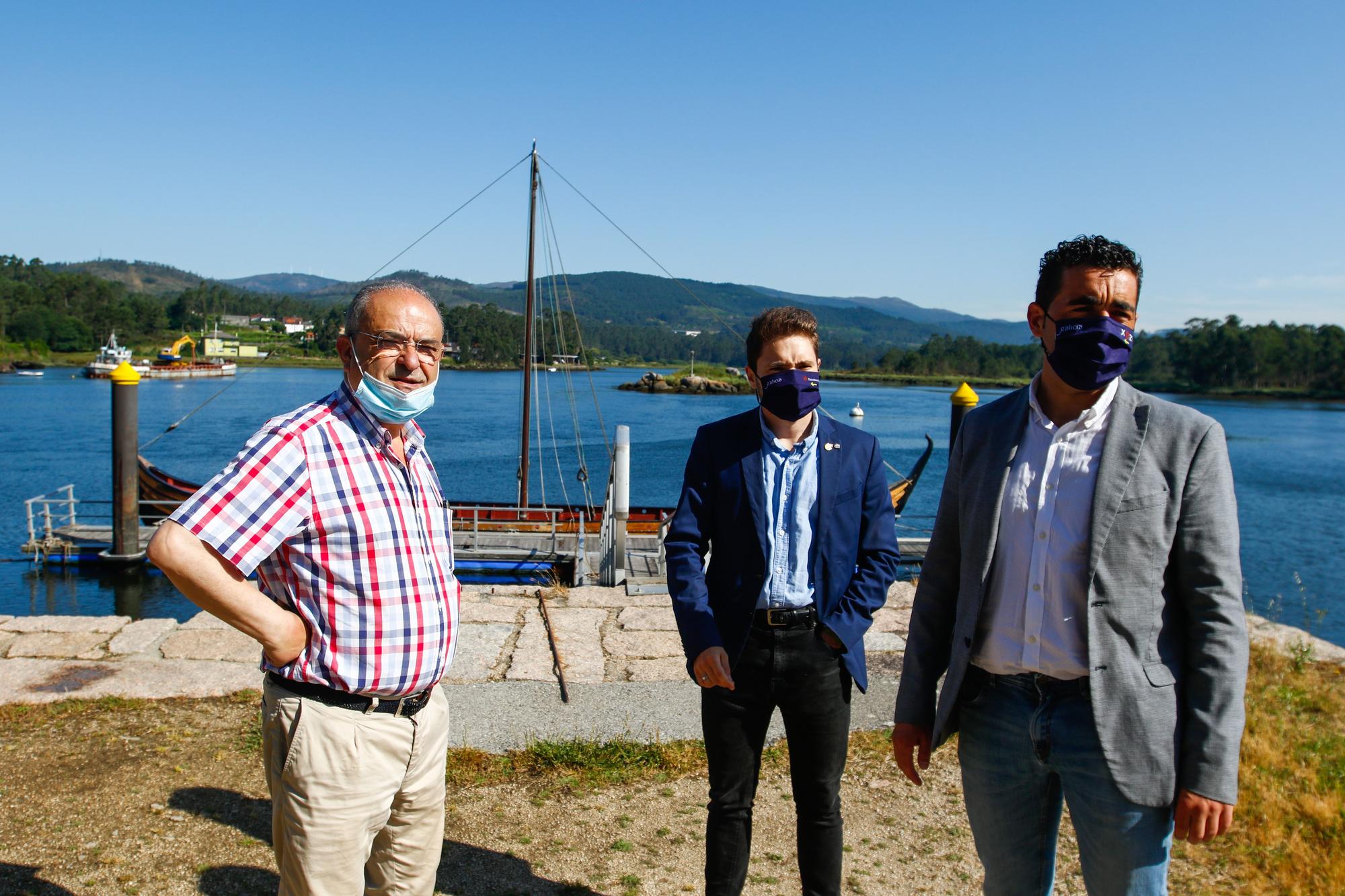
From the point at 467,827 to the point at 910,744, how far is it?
1.55m

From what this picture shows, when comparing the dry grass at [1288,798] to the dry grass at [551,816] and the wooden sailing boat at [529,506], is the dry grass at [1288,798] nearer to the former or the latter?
the dry grass at [551,816]

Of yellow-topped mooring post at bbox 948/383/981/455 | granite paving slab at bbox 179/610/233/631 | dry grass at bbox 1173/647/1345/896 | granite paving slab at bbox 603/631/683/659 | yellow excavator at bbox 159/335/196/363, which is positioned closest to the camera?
dry grass at bbox 1173/647/1345/896

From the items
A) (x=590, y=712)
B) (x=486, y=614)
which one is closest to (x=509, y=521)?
(x=486, y=614)

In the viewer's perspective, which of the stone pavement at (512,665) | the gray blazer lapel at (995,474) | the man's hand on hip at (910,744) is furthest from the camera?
the stone pavement at (512,665)

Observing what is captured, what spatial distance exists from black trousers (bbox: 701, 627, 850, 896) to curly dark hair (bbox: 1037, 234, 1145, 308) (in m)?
0.95

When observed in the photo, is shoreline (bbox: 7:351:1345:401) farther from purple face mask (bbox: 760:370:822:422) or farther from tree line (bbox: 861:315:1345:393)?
purple face mask (bbox: 760:370:822:422)

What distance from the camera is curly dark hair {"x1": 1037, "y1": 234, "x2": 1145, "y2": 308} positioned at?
1684mm

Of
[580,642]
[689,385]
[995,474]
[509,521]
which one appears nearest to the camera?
[995,474]

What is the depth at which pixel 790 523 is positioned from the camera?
2182mm

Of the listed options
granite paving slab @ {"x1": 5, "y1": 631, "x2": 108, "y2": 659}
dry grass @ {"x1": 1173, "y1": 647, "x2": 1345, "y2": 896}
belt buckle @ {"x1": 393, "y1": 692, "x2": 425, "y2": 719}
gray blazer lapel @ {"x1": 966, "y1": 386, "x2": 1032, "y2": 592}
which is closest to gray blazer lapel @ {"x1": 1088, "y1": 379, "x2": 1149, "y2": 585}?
gray blazer lapel @ {"x1": 966, "y1": 386, "x2": 1032, "y2": 592}

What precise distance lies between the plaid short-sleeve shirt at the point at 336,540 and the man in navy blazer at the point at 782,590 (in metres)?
0.65

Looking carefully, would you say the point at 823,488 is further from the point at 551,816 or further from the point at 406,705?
the point at 551,816

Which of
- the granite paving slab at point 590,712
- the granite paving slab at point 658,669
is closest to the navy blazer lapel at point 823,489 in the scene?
the granite paving slab at point 590,712

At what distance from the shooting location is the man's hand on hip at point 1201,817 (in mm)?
1549
